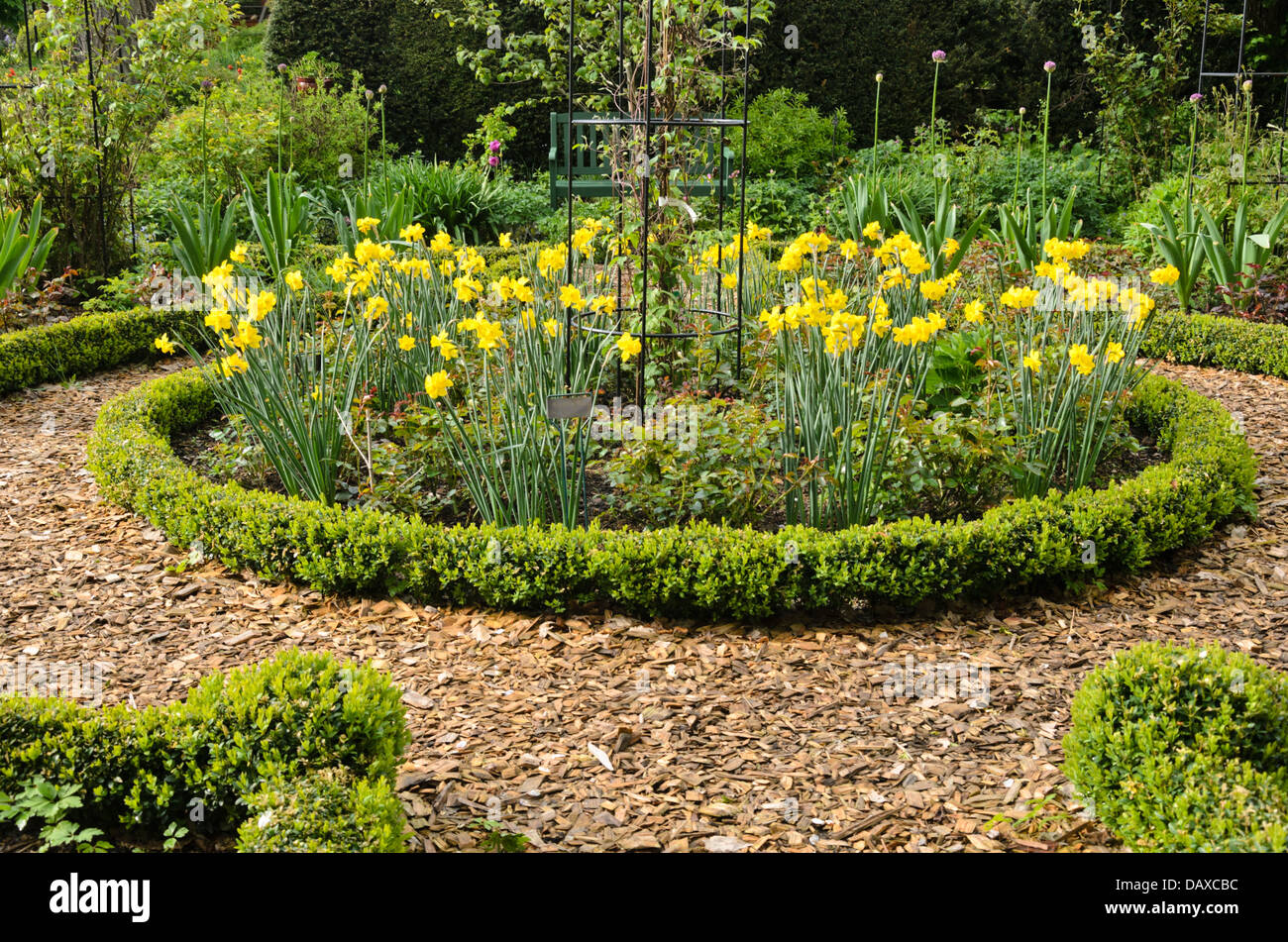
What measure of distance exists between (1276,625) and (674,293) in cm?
246

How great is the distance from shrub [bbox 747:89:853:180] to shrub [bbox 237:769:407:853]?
28.9 feet

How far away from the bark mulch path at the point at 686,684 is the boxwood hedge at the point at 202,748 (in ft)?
0.93

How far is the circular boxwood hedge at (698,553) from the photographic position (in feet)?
10.3

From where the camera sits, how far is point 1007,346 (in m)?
4.30

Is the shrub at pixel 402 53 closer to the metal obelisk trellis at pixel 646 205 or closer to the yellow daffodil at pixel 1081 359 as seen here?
the metal obelisk trellis at pixel 646 205

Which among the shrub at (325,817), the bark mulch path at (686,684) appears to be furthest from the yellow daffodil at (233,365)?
the shrub at (325,817)

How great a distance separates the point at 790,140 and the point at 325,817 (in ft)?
30.3

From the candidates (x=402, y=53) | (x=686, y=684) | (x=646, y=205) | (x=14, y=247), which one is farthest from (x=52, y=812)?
(x=402, y=53)

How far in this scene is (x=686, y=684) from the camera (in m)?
2.86

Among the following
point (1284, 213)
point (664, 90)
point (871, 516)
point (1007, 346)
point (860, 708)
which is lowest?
point (860, 708)

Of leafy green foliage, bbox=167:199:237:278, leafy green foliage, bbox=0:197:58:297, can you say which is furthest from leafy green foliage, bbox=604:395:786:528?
leafy green foliage, bbox=0:197:58:297

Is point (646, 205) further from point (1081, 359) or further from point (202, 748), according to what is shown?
point (202, 748)

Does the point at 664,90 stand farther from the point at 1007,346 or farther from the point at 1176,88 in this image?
the point at 1176,88
